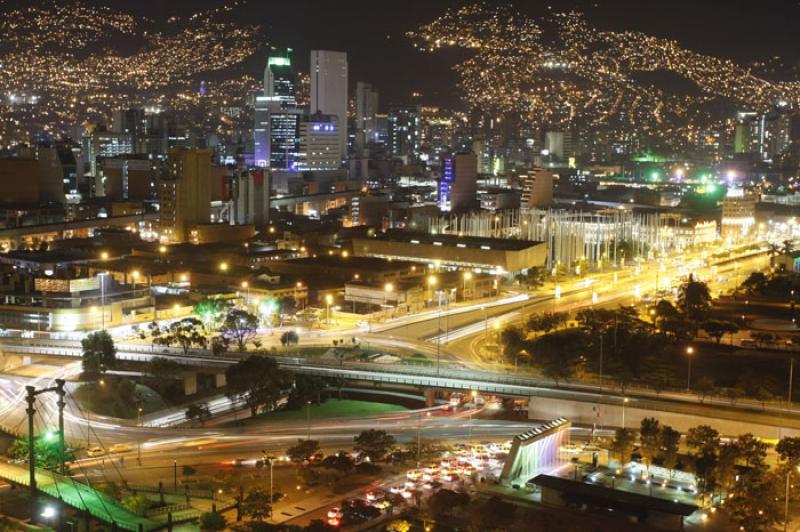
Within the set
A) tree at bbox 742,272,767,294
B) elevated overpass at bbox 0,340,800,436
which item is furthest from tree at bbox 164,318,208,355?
tree at bbox 742,272,767,294

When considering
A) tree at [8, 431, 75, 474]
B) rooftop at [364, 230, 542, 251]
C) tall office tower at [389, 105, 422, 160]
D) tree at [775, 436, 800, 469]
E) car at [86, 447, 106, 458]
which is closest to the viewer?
tree at [8, 431, 75, 474]

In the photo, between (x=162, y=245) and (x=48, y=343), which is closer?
(x=48, y=343)

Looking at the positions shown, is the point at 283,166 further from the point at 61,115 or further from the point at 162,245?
the point at 162,245

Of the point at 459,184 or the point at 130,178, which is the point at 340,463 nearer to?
the point at 459,184

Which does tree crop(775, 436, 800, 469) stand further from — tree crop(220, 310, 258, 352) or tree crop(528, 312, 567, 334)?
tree crop(220, 310, 258, 352)

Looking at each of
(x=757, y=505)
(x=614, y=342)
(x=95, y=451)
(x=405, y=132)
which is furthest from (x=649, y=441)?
(x=405, y=132)

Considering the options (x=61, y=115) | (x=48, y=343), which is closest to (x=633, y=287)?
(x=48, y=343)
